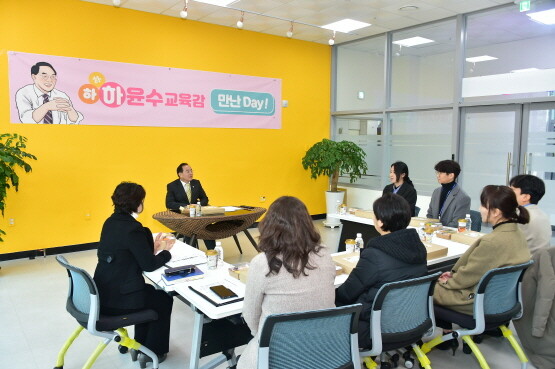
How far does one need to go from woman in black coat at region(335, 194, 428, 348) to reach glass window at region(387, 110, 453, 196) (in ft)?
15.4

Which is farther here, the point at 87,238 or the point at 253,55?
the point at 253,55

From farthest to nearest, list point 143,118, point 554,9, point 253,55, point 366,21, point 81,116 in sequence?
point 253,55
point 366,21
point 143,118
point 81,116
point 554,9

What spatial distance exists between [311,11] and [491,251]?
4.66 metres

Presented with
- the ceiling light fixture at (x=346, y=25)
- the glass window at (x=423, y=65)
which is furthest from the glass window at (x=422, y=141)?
the ceiling light fixture at (x=346, y=25)

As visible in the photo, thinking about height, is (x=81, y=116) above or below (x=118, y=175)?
above

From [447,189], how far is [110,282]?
3300 millimetres

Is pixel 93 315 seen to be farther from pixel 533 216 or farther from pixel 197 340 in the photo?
pixel 533 216

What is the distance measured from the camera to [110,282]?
2572 millimetres

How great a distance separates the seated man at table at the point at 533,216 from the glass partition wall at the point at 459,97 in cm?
267

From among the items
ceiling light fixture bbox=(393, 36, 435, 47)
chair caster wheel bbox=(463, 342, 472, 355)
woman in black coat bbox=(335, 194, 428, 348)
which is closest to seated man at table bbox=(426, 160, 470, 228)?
chair caster wheel bbox=(463, 342, 472, 355)

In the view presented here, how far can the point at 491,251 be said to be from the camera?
252 cm

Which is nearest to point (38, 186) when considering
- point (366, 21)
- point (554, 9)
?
point (366, 21)

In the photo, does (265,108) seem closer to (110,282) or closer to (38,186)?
(38,186)

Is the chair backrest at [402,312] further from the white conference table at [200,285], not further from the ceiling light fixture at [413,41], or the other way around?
the ceiling light fixture at [413,41]
